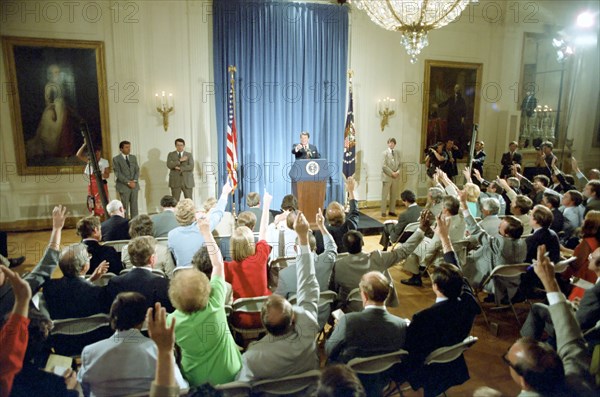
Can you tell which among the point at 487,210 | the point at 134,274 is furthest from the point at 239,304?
the point at 487,210

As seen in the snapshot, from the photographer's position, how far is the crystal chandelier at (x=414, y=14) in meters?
4.46

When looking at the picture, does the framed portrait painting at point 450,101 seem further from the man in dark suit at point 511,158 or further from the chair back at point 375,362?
the chair back at point 375,362

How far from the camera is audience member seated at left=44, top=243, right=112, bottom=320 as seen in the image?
2914 mm

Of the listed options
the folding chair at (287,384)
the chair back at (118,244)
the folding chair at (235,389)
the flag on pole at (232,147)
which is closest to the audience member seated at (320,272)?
the folding chair at (287,384)

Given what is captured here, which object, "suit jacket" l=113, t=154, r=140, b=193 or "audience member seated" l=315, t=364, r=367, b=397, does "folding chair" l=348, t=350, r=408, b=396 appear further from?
"suit jacket" l=113, t=154, r=140, b=193

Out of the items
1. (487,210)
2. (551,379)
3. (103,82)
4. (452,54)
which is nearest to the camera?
(551,379)

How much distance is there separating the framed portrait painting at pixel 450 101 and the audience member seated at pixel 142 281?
8.20 m

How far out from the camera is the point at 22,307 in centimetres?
206

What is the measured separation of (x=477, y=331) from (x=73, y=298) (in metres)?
3.64

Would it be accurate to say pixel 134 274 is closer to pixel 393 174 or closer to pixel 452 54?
pixel 393 174

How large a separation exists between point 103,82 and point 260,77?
285 cm

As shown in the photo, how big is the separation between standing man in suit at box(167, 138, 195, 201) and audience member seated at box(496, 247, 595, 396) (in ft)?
22.6

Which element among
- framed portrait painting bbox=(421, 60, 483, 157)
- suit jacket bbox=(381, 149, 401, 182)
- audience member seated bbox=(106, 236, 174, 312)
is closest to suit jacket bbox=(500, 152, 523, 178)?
framed portrait painting bbox=(421, 60, 483, 157)

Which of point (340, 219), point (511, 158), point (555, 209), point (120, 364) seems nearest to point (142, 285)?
point (120, 364)
